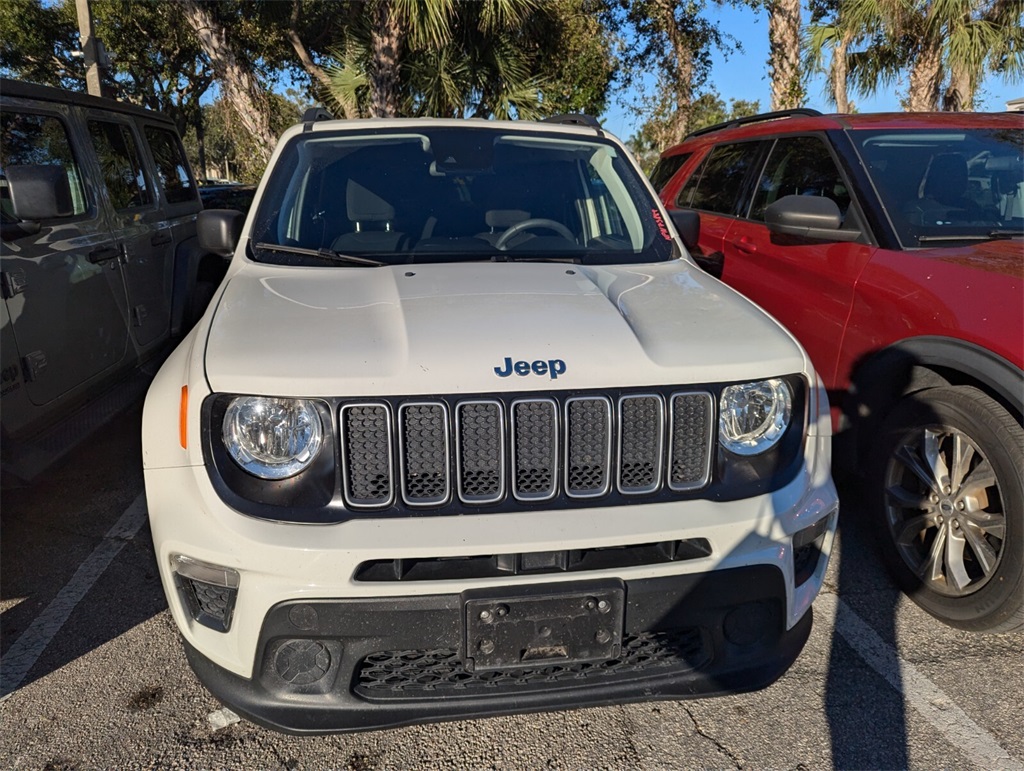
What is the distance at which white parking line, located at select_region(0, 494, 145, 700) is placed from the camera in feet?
9.23

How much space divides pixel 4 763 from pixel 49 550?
153 cm

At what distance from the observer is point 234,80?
1185cm

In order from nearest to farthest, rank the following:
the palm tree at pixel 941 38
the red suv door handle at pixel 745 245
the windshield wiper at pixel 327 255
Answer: the windshield wiper at pixel 327 255 → the red suv door handle at pixel 745 245 → the palm tree at pixel 941 38

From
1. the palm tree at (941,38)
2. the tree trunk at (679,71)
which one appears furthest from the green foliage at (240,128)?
the palm tree at (941,38)

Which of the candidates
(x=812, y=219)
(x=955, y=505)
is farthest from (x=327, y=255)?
(x=955, y=505)

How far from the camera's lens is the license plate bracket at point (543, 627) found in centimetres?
195

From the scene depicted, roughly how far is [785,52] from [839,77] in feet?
7.35

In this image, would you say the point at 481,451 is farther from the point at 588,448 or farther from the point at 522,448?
the point at 588,448

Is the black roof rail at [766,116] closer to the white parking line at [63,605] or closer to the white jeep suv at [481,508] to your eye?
the white jeep suv at [481,508]

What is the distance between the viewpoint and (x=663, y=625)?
2.06 m

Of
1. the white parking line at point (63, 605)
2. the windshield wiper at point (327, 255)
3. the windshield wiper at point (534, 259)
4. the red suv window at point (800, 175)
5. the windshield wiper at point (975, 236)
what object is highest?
the red suv window at point (800, 175)

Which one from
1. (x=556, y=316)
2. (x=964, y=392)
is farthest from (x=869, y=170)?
(x=556, y=316)

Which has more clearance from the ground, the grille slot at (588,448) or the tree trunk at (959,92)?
the tree trunk at (959,92)

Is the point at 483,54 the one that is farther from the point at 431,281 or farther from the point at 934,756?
the point at 934,756
